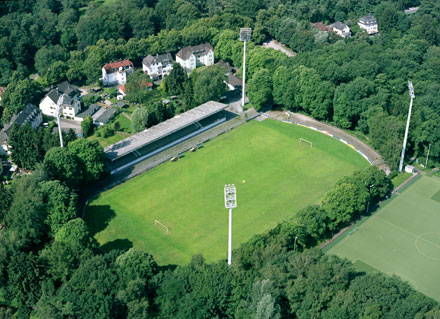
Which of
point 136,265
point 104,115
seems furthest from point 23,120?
point 136,265

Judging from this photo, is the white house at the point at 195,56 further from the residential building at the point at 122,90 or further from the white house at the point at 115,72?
the residential building at the point at 122,90

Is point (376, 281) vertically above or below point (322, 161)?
above

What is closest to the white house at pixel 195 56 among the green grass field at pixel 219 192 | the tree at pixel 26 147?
the green grass field at pixel 219 192

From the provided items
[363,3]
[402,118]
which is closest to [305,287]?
[402,118]

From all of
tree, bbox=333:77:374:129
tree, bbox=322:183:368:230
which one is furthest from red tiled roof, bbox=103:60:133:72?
tree, bbox=322:183:368:230

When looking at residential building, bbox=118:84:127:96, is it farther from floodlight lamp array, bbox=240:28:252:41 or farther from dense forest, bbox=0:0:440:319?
floodlight lamp array, bbox=240:28:252:41

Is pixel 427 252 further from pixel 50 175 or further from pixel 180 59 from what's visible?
pixel 180 59
